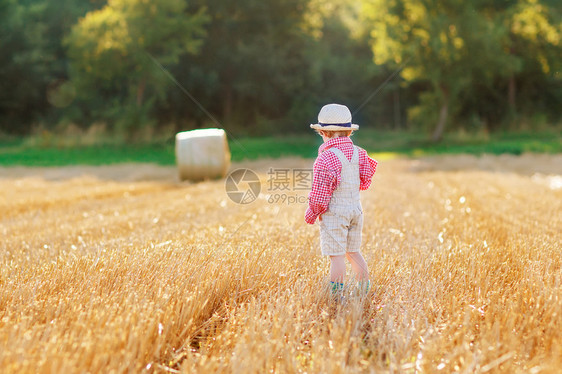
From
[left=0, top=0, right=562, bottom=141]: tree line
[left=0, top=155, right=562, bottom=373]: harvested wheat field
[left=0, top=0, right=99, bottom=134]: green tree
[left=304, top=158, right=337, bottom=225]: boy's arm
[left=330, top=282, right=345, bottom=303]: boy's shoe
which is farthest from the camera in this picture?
[left=0, top=0, right=99, bottom=134]: green tree

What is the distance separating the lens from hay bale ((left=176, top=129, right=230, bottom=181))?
11641 millimetres

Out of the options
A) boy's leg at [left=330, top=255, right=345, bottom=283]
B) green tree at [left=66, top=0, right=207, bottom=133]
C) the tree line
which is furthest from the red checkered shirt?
green tree at [left=66, top=0, right=207, bottom=133]

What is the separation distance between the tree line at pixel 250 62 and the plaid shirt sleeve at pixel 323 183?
58.5ft

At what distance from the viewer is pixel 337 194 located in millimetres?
3121

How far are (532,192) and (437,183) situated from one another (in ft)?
7.97

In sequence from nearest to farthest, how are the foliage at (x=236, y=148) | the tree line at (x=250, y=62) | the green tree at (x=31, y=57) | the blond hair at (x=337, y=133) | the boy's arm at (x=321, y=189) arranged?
the boy's arm at (x=321, y=189) → the blond hair at (x=337, y=133) → the foliage at (x=236, y=148) → the tree line at (x=250, y=62) → the green tree at (x=31, y=57)

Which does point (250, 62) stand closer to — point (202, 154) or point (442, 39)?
point (442, 39)

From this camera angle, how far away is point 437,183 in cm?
1006

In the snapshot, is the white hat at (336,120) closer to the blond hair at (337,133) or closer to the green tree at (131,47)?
the blond hair at (337,133)

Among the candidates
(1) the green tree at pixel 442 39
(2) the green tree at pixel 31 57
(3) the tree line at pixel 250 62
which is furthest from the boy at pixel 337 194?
(2) the green tree at pixel 31 57

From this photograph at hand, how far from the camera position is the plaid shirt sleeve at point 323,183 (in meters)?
3.02

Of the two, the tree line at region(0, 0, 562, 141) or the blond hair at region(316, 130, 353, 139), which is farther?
the tree line at region(0, 0, 562, 141)

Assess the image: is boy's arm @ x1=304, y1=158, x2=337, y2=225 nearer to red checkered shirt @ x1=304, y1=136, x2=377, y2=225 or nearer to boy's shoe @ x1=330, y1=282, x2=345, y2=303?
red checkered shirt @ x1=304, y1=136, x2=377, y2=225

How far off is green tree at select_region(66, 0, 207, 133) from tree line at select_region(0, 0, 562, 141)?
2.3 inches
